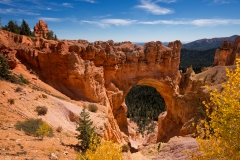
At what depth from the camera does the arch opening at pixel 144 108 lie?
175 feet

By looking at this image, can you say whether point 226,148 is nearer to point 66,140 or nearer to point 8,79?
point 66,140

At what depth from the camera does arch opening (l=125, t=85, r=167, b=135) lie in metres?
53.2

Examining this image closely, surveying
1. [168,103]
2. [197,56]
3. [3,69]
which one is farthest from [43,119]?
[197,56]

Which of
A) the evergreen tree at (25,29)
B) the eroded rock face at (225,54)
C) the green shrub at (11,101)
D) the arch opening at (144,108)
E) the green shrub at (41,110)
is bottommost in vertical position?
the arch opening at (144,108)

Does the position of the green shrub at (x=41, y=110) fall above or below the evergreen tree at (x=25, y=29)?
below

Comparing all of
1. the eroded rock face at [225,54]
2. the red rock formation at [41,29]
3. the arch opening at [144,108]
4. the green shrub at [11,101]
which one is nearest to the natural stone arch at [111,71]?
the green shrub at [11,101]

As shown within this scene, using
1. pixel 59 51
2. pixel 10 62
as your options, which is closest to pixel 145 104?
pixel 59 51

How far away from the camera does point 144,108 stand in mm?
62250

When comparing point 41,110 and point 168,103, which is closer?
point 41,110

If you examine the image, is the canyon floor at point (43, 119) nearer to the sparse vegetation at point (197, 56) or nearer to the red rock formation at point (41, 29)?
the red rock formation at point (41, 29)

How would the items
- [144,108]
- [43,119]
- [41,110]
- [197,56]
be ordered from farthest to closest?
1. [197,56]
2. [144,108]
3. [41,110]
4. [43,119]

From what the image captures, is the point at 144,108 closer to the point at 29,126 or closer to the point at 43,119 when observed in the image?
the point at 43,119

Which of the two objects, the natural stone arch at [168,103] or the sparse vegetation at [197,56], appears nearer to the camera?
the natural stone arch at [168,103]

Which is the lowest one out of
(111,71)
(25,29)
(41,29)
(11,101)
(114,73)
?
(11,101)
